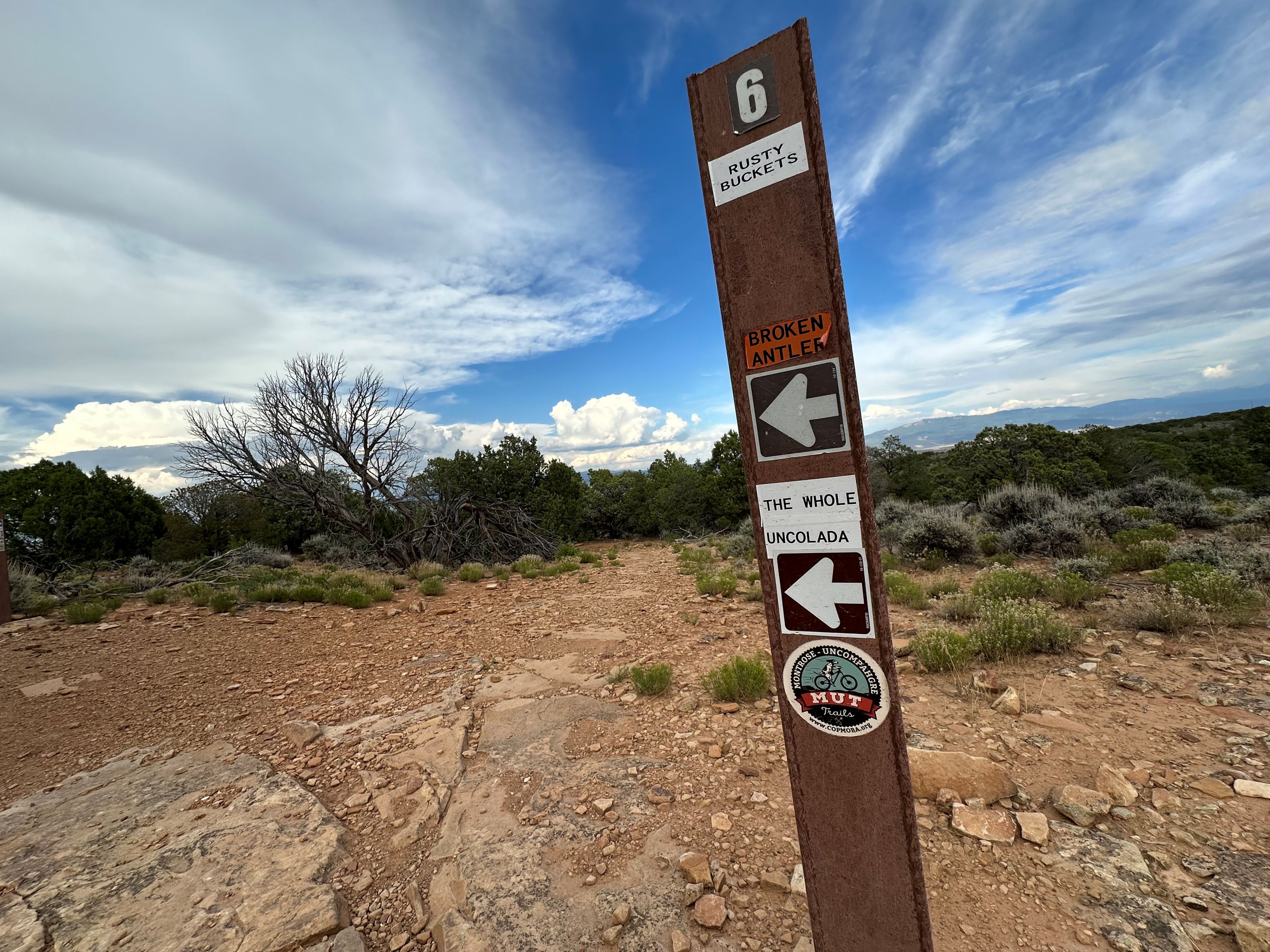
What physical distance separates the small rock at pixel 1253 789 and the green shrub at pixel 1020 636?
5.53 ft

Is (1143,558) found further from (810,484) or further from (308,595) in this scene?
(308,595)

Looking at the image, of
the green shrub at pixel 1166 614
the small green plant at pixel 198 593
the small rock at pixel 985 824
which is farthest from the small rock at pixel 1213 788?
the small green plant at pixel 198 593

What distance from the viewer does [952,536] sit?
8.16m

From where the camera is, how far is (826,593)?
1.39 metres

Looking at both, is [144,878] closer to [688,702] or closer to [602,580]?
[688,702]

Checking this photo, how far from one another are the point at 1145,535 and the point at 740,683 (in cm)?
743

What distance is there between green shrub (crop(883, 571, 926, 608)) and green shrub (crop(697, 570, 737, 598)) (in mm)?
2072

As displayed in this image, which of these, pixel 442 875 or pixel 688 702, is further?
pixel 688 702

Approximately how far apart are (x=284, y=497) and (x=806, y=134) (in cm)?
1210

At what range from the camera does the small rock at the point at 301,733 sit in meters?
3.75

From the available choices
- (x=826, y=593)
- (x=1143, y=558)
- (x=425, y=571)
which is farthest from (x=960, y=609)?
(x=425, y=571)

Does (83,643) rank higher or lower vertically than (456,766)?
higher

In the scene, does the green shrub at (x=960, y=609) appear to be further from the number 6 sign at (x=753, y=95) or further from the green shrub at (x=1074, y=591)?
the number 6 sign at (x=753, y=95)

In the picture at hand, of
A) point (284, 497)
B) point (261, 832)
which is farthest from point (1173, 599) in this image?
point (284, 497)
